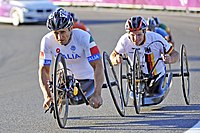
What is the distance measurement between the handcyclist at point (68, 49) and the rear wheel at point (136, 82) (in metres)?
0.56

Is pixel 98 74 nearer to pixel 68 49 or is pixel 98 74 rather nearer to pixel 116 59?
pixel 68 49

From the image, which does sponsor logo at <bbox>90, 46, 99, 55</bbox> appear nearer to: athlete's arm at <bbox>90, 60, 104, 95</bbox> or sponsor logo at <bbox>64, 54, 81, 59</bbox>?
athlete's arm at <bbox>90, 60, 104, 95</bbox>

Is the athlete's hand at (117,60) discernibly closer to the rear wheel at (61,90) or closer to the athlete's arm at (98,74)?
the athlete's arm at (98,74)

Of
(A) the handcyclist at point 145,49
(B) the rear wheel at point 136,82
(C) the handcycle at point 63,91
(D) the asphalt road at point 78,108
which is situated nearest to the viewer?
(C) the handcycle at point 63,91

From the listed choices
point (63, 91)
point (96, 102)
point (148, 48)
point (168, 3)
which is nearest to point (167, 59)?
point (148, 48)

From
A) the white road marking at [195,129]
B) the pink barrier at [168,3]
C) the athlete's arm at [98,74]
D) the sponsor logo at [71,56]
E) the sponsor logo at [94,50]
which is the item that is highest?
the pink barrier at [168,3]

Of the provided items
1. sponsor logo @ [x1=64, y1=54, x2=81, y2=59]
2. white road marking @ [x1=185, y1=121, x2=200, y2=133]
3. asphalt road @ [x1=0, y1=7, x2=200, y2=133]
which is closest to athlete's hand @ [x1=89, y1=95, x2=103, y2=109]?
asphalt road @ [x1=0, y1=7, x2=200, y2=133]

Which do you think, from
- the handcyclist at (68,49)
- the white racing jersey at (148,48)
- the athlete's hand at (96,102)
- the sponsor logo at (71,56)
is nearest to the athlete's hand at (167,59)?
the white racing jersey at (148,48)

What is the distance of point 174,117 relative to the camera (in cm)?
970

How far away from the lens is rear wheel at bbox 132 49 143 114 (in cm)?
968

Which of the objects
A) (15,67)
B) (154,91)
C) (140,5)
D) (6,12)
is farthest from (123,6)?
(154,91)

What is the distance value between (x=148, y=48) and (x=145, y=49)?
5cm

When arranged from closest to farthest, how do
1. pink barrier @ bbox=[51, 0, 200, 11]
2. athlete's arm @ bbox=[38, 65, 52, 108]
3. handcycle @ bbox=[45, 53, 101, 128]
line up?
1. handcycle @ bbox=[45, 53, 101, 128]
2. athlete's arm @ bbox=[38, 65, 52, 108]
3. pink barrier @ bbox=[51, 0, 200, 11]

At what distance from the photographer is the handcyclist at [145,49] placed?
10.1 m
